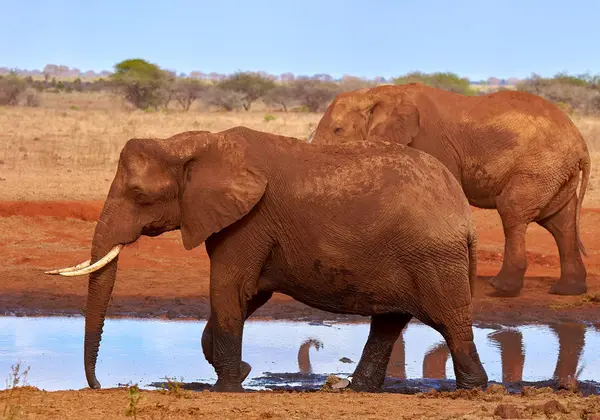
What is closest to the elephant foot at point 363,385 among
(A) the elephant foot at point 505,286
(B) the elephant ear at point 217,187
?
(B) the elephant ear at point 217,187

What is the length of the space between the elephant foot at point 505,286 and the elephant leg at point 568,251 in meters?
0.51

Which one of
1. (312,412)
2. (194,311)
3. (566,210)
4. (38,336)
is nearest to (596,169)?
(566,210)

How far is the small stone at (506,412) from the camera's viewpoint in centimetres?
668

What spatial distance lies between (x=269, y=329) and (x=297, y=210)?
10.7 ft

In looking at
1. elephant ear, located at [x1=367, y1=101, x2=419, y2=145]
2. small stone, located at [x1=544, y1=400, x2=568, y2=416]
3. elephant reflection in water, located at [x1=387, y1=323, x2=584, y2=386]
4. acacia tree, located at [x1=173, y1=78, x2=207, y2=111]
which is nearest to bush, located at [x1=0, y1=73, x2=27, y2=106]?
acacia tree, located at [x1=173, y1=78, x2=207, y2=111]

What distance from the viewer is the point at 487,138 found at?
1228 cm

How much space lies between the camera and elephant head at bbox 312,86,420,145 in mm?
11992

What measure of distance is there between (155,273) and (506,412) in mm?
7553

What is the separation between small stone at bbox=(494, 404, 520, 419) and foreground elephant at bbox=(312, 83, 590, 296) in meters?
5.58

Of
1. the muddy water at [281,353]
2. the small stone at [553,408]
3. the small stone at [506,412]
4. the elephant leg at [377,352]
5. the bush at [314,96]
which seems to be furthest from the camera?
the bush at [314,96]

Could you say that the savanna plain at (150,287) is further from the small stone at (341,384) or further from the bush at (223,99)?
the bush at (223,99)

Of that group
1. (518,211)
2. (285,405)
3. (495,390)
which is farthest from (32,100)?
(285,405)

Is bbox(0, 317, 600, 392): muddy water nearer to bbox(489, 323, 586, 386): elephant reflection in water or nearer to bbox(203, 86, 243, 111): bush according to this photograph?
bbox(489, 323, 586, 386): elephant reflection in water

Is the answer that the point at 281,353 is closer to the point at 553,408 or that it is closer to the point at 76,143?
the point at 553,408
